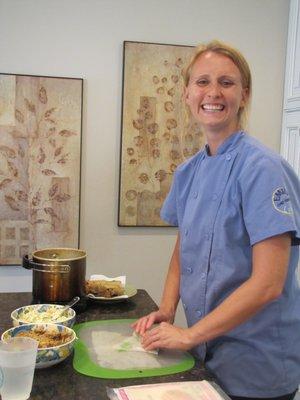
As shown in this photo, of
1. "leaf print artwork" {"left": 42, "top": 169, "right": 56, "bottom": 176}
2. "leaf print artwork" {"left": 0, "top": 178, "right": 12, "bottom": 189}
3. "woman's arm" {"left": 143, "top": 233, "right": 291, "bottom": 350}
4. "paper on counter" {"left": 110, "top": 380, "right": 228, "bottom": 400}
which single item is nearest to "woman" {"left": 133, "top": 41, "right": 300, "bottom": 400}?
"woman's arm" {"left": 143, "top": 233, "right": 291, "bottom": 350}

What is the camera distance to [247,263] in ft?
3.47

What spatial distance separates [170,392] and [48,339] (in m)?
0.31

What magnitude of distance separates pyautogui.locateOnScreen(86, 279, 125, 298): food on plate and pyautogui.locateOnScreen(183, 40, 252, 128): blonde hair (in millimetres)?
644

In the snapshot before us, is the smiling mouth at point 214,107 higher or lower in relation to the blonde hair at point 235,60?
lower

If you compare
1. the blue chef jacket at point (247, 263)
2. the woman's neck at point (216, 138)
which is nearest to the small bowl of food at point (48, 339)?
the blue chef jacket at point (247, 263)

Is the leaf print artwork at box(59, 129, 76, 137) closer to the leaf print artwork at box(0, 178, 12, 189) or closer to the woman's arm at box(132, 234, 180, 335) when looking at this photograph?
the leaf print artwork at box(0, 178, 12, 189)

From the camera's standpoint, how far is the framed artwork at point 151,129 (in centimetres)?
224

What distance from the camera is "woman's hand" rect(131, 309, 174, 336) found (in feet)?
3.67

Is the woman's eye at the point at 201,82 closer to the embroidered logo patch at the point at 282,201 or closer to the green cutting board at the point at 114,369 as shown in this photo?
the embroidered logo patch at the point at 282,201

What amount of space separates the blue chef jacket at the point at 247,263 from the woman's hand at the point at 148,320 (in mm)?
113

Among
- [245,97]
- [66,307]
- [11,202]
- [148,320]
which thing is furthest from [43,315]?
[11,202]

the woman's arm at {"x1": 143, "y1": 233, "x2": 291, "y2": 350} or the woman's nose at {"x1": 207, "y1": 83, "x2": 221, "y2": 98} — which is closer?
the woman's arm at {"x1": 143, "y1": 233, "x2": 291, "y2": 350}

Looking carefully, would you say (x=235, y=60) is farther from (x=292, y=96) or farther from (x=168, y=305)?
(x=292, y=96)

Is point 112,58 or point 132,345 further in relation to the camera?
point 112,58
